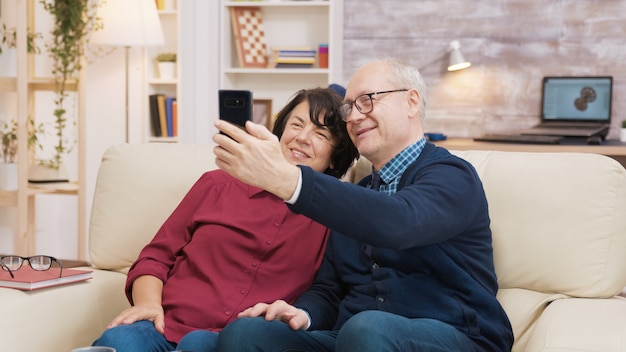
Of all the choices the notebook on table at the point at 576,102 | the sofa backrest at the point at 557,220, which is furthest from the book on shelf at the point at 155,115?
the sofa backrest at the point at 557,220

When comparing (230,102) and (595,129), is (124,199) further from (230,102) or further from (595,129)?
(595,129)

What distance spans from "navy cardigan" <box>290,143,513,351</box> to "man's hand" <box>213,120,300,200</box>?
0.07 metres

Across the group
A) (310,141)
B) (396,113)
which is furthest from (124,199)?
(396,113)

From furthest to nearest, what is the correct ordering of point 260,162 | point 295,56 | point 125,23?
point 295,56 < point 125,23 < point 260,162

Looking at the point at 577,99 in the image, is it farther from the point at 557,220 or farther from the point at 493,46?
the point at 557,220

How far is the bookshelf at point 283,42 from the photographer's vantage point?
4.76 m

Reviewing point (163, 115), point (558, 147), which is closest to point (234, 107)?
point (558, 147)

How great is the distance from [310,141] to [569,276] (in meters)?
0.72

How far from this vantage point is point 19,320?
1.92m

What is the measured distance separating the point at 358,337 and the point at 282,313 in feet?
0.89

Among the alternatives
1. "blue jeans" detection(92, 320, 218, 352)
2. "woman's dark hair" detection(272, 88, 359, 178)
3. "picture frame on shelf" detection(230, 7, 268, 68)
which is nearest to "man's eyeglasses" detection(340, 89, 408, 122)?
"woman's dark hair" detection(272, 88, 359, 178)

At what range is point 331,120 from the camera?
219 cm

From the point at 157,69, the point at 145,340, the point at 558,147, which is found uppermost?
the point at 157,69

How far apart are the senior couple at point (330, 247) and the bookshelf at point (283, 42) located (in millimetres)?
2564
